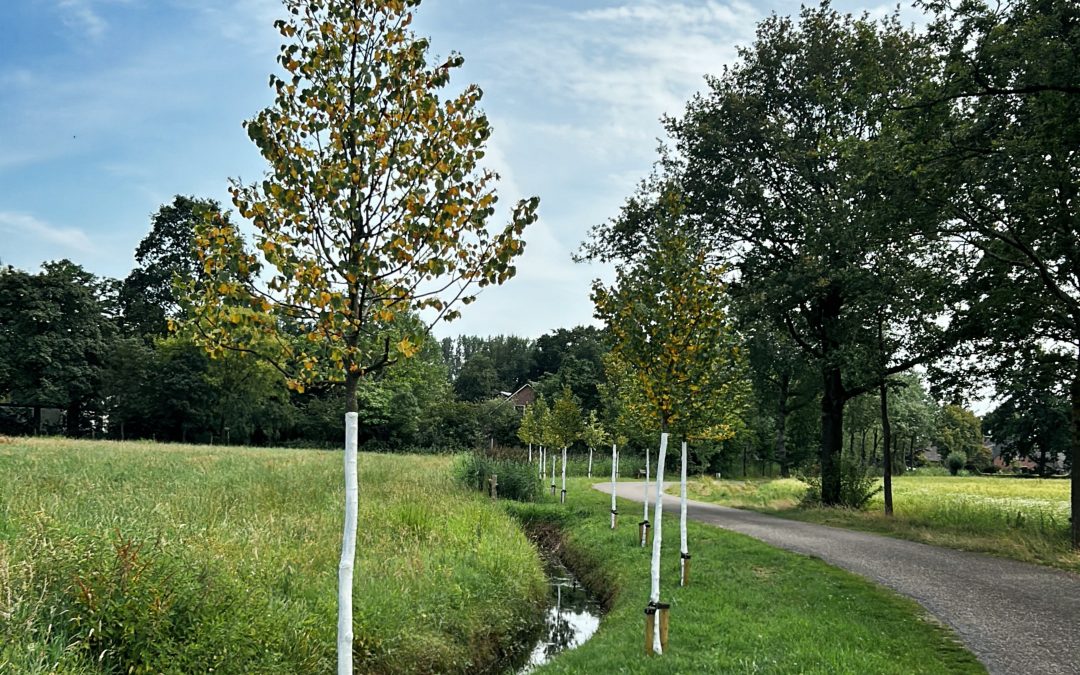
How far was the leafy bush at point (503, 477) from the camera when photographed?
22.9 metres

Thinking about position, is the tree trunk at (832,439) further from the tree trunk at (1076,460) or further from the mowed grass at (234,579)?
the mowed grass at (234,579)

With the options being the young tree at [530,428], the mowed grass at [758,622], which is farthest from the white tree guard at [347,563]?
the young tree at [530,428]

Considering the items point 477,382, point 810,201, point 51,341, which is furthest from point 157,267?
point 810,201

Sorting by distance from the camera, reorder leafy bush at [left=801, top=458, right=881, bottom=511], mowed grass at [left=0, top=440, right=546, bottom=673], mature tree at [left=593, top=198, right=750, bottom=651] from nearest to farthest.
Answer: mowed grass at [left=0, top=440, right=546, bottom=673], mature tree at [left=593, top=198, right=750, bottom=651], leafy bush at [left=801, top=458, right=881, bottom=511]

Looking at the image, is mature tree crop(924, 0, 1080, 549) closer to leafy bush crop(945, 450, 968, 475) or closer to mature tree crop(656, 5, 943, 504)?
mature tree crop(656, 5, 943, 504)

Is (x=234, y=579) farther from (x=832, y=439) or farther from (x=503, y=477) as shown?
(x=832, y=439)

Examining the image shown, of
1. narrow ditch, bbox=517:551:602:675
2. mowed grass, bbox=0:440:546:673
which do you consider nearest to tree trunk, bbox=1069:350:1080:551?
narrow ditch, bbox=517:551:602:675

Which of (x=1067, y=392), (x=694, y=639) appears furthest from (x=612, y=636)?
(x=1067, y=392)

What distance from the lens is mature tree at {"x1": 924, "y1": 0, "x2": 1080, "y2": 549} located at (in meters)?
10.7

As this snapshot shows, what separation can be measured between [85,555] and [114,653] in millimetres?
1136

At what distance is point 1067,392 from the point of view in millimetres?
14875

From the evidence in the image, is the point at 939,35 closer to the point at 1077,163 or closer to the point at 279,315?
the point at 1077,163

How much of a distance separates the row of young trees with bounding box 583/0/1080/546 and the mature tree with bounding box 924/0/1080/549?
41mm

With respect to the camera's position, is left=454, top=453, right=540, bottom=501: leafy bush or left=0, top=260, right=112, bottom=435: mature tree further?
left=0, top=260, right=112, bottom=435: mature tree
